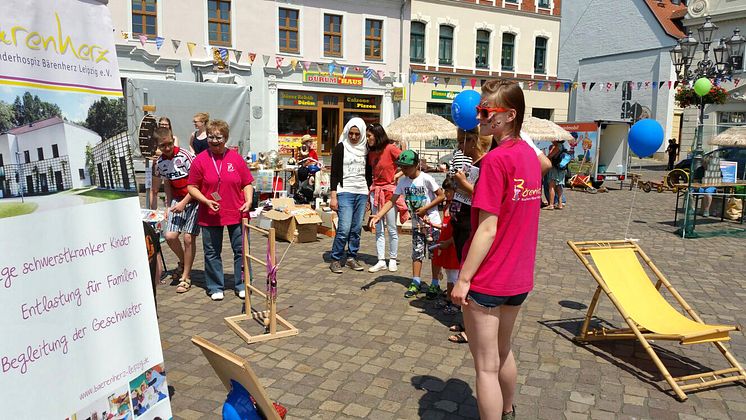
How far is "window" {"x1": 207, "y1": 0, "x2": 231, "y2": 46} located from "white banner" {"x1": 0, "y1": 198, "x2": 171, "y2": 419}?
2133 centimetres

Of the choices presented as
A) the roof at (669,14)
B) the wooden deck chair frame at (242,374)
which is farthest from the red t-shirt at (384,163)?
the roof at (669,14)

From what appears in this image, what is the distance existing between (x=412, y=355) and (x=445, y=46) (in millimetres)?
26401

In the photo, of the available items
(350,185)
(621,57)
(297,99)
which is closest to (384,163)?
(350,185)

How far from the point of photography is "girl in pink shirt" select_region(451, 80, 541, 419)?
8.95 feet

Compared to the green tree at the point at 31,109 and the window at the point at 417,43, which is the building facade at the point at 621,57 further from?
the green tree at the point at 31,109

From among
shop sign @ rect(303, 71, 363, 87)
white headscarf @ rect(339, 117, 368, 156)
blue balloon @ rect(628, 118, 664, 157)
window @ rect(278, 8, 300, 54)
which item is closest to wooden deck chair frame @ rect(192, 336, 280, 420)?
white headscarf @ rect(339, 117, 368, 156)

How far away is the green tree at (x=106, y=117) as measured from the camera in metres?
2.38

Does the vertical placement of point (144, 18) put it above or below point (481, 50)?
below

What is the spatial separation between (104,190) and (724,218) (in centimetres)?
1204

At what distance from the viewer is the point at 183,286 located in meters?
6.18

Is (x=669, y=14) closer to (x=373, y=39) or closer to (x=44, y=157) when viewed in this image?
(x=373, y=39)

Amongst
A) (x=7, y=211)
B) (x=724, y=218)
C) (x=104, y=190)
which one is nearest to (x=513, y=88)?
(x=104, y=190)

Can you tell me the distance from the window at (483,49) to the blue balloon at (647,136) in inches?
957

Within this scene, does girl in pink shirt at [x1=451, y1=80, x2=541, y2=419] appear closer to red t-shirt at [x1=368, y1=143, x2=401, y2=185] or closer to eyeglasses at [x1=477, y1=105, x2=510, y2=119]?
eyeglasses at [x1=477, y1=105, x2=510, y2=119]
